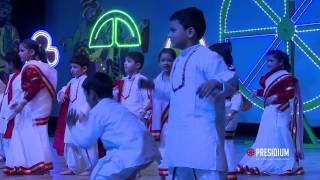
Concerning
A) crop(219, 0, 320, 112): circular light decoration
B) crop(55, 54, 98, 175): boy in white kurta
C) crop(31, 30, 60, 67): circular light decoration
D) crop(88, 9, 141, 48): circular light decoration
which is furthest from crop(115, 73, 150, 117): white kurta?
crop(31, 30, 60, 67): circular light decoration

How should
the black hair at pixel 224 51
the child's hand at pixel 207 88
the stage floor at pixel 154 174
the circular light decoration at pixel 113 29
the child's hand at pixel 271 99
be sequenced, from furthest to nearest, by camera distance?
the circular light decoration at pixel 113 29 → the child's hand at pixel 271 99 → the stage floor at pixel 154 174 → the black hair at pixel 224 51 → the child's hand at pixel 207 88

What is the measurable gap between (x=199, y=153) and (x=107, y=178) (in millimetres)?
882

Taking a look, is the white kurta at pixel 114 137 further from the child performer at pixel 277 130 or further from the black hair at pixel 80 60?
the child performer at pixel 277 130

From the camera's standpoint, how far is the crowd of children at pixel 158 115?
2.87 m

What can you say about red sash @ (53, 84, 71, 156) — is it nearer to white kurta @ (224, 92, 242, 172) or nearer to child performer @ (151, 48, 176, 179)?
child performer @ (151, 48, 176, 179)

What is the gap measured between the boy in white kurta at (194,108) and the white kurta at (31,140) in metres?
2.89

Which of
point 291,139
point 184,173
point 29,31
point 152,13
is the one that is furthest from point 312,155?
point 29,31

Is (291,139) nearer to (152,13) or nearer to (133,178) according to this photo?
(133,178)

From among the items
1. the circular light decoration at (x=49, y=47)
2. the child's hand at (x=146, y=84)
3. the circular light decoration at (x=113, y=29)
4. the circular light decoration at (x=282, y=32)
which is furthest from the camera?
the circular light decoration at (x=49, y=47)

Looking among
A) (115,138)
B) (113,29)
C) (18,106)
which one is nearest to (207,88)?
(115,138)

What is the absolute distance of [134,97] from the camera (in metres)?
6.06

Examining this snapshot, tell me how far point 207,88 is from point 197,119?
265 millimetres

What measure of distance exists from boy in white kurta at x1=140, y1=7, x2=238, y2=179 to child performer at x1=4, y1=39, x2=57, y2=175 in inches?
111

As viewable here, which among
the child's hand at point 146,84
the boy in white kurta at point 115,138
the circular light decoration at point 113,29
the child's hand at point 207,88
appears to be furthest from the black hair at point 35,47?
the circular light decoration at point 113,29
